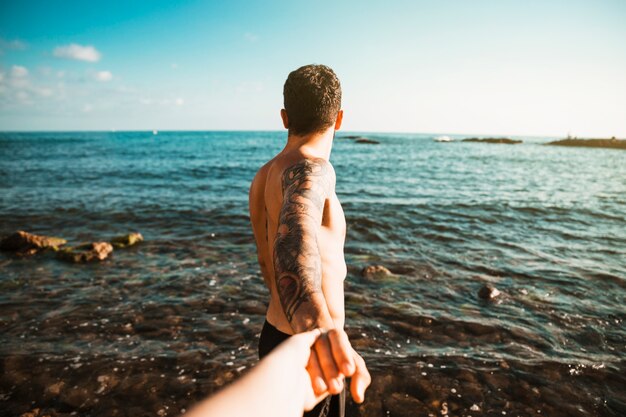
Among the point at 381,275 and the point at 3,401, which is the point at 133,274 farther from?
the point at 381,275

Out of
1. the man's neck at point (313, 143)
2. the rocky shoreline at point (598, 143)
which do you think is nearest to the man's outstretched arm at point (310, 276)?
the man's neck at point (313, 143)

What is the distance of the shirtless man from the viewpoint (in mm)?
1214

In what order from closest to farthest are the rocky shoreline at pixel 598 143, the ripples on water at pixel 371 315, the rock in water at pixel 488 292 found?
the ripples on water at pixel 371 315, the rock in water at pixel 488 292, the rocky shoreline at pixel 598 143

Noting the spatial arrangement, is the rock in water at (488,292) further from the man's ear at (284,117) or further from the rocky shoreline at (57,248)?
A: the rocky shoreline at (57,248)

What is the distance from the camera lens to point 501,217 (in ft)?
43.2

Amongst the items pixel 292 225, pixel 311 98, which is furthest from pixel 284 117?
pixel 292 225

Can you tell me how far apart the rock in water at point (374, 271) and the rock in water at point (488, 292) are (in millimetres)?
1893

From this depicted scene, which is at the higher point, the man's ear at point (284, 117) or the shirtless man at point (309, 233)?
the man's ear at point (284, 117)

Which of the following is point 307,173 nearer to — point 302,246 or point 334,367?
point 302,246

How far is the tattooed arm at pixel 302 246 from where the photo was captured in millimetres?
1419

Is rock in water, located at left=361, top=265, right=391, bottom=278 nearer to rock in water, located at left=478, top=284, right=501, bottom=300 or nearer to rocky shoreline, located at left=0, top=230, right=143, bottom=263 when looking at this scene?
rock in water, located at left=478, top=284, right=501, bottom=300

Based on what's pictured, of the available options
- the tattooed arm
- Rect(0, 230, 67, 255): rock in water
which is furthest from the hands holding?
Rect(0, 230, 67, 255): rock in water

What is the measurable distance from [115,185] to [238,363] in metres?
18.4

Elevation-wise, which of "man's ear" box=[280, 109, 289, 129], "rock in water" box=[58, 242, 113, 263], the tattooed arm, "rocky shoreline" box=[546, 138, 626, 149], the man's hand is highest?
"rocky shoreline" box=[546, 138, 626, 149]
